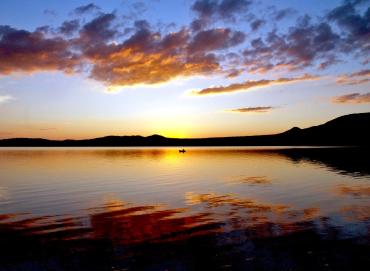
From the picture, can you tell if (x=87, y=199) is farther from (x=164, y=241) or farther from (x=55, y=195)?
(x=164, y=241)

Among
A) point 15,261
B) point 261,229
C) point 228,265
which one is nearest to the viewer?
point 228,265

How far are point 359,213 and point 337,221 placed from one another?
3.66 m

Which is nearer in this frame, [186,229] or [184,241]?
[184,241]

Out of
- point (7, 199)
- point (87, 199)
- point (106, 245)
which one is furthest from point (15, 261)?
point (7, 199)

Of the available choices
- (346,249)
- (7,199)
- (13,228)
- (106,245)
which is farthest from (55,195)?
(346,249)

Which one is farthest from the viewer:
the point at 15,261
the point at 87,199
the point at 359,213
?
the point at 87,199

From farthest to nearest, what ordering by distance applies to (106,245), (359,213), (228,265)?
(359,213), (106,245), (228,265)

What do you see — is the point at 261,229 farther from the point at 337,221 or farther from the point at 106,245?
the point at 106,245

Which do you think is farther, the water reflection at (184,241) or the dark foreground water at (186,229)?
the dark foreground water at (186,229)

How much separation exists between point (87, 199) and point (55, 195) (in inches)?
189

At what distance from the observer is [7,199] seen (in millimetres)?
35719

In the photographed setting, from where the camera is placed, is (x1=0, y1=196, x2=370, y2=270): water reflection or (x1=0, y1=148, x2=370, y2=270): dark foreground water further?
(x1=0, y1=148, x2=370, y2=270): dark foreground water

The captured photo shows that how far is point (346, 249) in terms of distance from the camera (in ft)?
56.7

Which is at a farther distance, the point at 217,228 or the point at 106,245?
the point at 217,228
